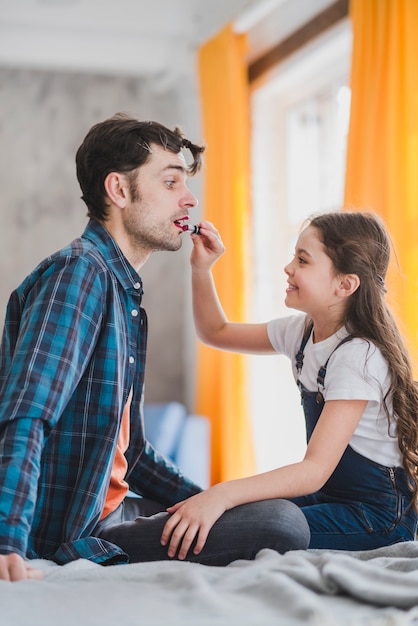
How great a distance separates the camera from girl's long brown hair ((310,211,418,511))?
5.29 ft

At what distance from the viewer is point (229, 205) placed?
14.4 ft

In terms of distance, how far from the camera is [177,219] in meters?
1.92

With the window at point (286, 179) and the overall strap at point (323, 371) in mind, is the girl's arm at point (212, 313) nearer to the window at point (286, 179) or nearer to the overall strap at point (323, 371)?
the overall strap at point (323, 371)

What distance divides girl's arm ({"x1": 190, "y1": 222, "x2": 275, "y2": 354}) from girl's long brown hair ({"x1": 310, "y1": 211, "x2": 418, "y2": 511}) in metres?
0.31

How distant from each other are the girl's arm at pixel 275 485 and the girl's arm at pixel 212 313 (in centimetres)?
49

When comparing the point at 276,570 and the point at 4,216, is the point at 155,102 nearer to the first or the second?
the point at 4,216

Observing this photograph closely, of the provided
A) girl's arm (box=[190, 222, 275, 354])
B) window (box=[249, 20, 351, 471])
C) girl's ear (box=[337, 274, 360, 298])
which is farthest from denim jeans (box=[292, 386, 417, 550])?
window (box=[249, 20, 351, 471])

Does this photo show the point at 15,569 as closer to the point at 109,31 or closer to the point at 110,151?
the point at 110,151

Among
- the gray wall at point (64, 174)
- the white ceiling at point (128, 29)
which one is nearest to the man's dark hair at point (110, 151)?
the white ceiling at point (128, 29)

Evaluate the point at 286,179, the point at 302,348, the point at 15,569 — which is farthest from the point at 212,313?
the point at 286,179

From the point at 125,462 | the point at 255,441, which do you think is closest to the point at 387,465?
the point at 125,462

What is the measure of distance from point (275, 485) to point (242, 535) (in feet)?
0.40

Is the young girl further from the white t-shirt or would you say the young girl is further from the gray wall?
the gray wall

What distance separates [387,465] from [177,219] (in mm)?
788
